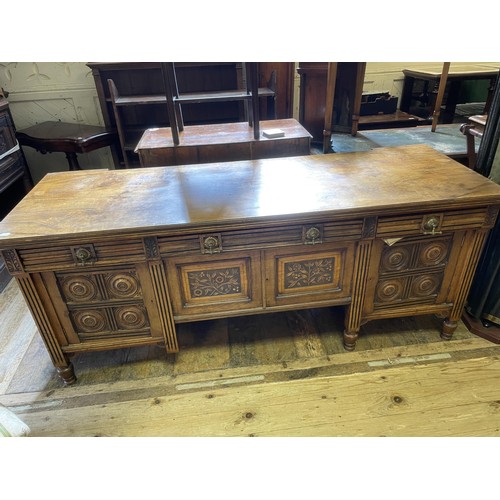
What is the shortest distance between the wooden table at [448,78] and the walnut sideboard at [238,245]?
263 cm

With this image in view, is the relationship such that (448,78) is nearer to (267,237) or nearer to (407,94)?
(407,94)

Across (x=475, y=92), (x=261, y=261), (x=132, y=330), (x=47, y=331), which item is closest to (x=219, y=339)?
(x=132, y=330)

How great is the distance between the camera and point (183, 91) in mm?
3520

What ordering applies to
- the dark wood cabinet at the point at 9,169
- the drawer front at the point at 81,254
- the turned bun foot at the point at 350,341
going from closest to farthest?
the drawer front at the point at 81,254 → the turned bun foot at the point at 350,341 → the dark wood cabinet at the point at 9,169

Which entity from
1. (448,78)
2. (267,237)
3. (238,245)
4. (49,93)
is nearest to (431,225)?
(267,237)

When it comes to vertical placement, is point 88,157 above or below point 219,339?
above

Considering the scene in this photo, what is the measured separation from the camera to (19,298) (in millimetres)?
2266

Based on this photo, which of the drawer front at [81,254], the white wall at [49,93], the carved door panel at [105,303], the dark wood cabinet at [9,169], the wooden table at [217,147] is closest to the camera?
the drawer front at [81,254]

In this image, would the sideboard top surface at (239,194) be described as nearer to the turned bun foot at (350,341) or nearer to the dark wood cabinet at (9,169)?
the turned bun foot at (350,341)

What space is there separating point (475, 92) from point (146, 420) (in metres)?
4.89

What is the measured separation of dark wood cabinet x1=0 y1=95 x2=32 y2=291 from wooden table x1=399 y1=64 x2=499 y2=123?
3937 millimetres

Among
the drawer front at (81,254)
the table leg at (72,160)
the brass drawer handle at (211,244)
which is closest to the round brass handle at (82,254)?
the drawer front at (81,254)

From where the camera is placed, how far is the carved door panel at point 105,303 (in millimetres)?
1451
